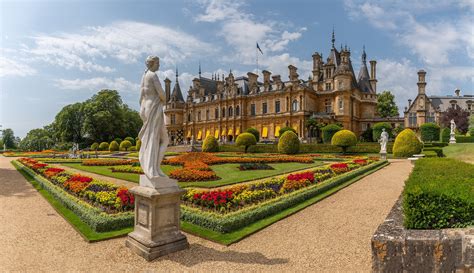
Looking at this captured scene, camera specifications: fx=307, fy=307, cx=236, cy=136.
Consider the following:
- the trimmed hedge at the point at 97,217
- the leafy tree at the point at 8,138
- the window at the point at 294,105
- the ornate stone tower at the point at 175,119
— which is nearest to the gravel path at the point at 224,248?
the trimmed hedge at the point at 97,217

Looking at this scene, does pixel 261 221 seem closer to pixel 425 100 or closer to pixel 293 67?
pixel 293 67

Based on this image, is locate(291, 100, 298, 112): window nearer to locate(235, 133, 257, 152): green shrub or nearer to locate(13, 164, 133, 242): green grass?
locate(235, 133, 257, 152): green shrub

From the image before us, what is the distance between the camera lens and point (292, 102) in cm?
4625

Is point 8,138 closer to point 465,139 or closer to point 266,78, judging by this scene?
point 266,78

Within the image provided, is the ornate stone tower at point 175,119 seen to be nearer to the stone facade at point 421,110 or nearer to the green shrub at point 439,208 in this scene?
the stone facade at point 421,110

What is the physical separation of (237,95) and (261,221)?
47182 millimetres

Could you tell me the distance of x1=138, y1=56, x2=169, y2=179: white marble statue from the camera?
209 inches

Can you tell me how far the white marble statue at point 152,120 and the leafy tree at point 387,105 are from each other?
6147cm

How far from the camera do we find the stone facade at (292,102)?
4406cm

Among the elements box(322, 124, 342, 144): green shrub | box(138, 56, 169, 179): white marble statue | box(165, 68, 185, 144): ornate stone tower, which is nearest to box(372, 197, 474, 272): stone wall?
box(138, 56, 169, 179): white marble statue

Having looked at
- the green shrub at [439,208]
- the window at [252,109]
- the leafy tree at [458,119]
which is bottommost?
the green shrub at [439,208]

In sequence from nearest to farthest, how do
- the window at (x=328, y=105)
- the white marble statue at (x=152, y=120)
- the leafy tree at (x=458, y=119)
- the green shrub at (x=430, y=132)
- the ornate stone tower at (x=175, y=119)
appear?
the white marble statue at (x=152, y=120) < the green shrub at (x=430, y=132) < the leafy tree at (x=458, y=119) < the window at (x=328, y=105) < the ornate stone tower at (x=175, y=119)

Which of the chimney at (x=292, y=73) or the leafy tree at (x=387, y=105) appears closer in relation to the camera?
the chimney at (x=292, y=73)

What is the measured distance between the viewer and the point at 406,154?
81.3 ft
